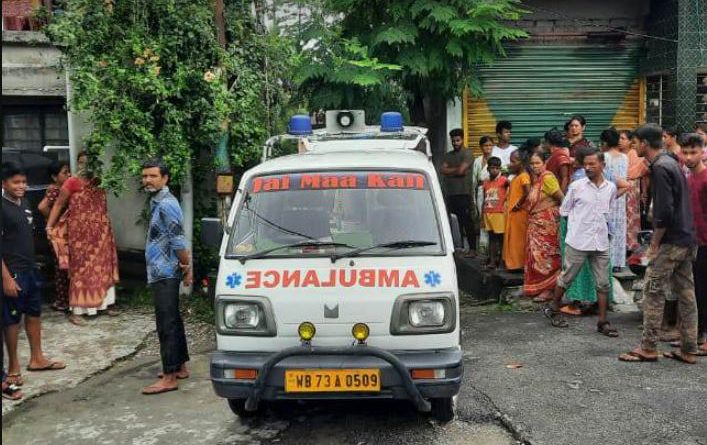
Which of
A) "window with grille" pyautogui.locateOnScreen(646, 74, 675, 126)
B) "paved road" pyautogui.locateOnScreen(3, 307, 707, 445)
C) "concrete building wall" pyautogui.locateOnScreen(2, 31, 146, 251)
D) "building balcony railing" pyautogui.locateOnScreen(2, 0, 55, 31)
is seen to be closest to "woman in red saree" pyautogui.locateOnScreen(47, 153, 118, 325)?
"concrete building wall" pyautogui.locateOnScreen(2, 31, 146, 251)

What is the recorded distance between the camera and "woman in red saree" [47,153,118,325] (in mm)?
8094

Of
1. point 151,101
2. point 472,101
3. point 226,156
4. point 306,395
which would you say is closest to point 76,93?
point 151,101

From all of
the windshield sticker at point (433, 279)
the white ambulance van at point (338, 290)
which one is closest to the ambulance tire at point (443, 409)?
the white ambulance van at point (338, 290)

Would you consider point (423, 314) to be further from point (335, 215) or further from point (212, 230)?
point (212, 230)

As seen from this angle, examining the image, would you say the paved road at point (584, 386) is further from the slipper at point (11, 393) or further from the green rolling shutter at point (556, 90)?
the green rolling shutter at point (556, 90)

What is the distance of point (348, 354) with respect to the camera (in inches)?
170

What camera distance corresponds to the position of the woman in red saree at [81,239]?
8094mm

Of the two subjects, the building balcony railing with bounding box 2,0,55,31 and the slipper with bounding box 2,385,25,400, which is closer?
the slipper with bounding box 2,385,25,400

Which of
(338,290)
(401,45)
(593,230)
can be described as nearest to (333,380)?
(338,290)

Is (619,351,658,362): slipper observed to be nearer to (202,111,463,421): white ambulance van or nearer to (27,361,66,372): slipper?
(202,111,463,421): white ambulance van

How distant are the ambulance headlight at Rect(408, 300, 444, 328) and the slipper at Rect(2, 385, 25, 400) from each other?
11.1ft

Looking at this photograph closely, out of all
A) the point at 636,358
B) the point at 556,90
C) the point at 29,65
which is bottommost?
the point at 636,358

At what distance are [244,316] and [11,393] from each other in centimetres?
249

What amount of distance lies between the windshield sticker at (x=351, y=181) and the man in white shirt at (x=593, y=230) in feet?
8.19
